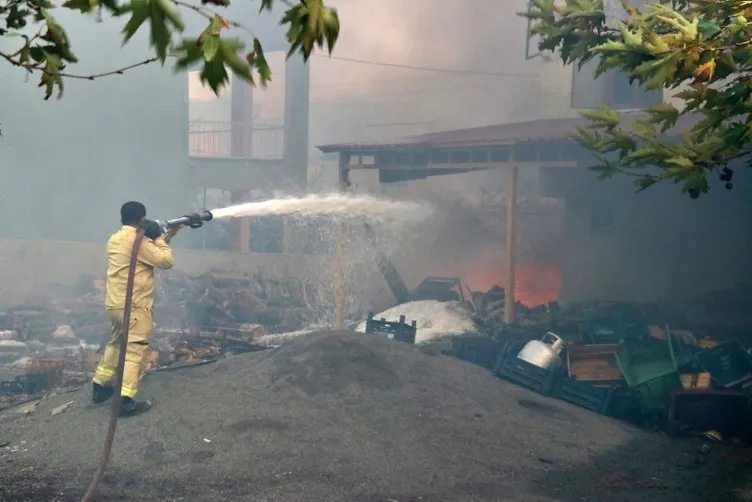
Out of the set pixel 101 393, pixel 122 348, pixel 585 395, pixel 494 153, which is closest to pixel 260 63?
pixel 122 348

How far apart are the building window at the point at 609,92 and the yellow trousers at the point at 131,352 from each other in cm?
1116

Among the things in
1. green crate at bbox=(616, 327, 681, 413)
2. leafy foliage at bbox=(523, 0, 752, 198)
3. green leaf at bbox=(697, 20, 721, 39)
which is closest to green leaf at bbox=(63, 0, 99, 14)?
leafy foliage at bbox=(523, 0, 752, 198)

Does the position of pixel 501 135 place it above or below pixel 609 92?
below

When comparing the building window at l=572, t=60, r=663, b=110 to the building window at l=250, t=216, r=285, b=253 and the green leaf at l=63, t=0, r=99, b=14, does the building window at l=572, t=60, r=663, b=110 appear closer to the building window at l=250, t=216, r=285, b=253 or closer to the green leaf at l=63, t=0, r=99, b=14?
the building window at l=250, t=216, r=285, b=253

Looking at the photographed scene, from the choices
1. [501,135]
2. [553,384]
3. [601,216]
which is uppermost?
[501,135]

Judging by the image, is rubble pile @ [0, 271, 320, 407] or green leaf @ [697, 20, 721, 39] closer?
green leaf @ [697, 20, 721, 39]

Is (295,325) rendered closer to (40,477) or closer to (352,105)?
(40,477)

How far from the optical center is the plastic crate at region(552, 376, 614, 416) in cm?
860

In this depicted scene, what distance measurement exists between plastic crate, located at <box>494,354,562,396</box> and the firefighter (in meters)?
4.33

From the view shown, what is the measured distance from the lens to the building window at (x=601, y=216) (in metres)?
14.6

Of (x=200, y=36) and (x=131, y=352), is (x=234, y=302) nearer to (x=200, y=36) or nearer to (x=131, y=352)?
(x=131, y=352)

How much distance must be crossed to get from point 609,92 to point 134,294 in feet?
40.0

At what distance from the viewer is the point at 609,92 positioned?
1612 cm

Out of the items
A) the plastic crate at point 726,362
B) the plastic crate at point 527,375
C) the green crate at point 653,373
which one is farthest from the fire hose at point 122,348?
the plastic crate at point 726,362
